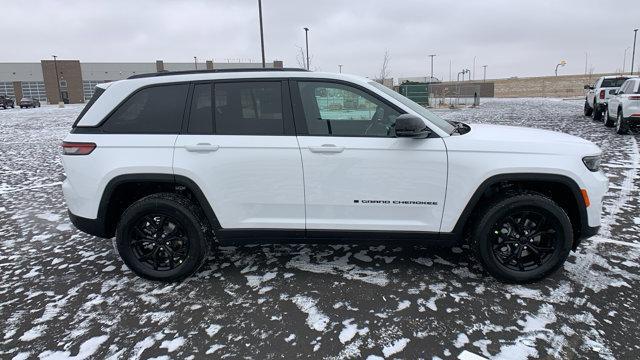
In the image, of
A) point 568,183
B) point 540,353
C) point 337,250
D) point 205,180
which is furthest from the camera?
point 337,250

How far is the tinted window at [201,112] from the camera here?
3.73 m

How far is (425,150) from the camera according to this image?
3488mm

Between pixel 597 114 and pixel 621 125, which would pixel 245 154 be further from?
Result: pixel 597 114

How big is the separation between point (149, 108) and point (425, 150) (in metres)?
2.44

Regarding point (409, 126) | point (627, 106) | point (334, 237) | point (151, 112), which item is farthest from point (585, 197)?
point (627, 106)

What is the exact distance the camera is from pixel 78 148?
3744 millimetres

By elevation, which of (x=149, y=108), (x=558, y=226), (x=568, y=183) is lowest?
(x=558, y=226)

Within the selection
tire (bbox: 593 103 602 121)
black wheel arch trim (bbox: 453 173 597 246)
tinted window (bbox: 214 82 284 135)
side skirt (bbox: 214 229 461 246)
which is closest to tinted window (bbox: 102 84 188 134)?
tinted window (bbox: 214 82 284 135)

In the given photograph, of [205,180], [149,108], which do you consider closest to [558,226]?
[205,180]

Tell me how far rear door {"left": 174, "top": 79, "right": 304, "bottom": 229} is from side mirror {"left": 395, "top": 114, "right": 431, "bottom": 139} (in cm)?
86

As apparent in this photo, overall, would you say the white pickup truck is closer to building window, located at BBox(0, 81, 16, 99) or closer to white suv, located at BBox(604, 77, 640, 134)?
white suv, located at BBox(604, 77, 640, 134)

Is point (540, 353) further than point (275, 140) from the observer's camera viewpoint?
No

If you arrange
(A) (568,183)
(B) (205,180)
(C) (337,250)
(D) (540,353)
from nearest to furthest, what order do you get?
(D) (540,353) → (A) (568,183) → (B) (205,180) → (C) (337,250)

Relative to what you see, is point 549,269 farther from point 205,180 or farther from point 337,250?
point 205,180
